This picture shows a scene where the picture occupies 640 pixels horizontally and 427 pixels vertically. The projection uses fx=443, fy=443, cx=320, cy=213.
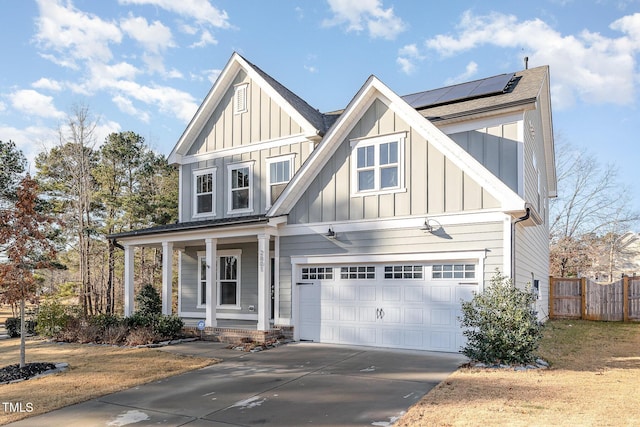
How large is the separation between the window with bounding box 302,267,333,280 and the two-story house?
0.03m

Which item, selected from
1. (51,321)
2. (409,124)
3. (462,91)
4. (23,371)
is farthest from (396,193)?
(51,321)

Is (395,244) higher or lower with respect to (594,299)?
higher

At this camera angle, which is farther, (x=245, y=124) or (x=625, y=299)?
(x=625, y=299)

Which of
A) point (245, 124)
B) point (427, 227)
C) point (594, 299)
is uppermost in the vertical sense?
point (245, 124)

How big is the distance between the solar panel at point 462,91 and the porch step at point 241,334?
7995 mm

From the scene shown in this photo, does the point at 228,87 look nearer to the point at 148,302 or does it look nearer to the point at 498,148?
the point at 148,302

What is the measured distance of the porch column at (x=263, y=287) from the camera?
12094 mm

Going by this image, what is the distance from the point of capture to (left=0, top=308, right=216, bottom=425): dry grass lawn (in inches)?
281

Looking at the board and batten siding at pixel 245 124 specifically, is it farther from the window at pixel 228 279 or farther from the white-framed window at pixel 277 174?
the window at pixel 228 279

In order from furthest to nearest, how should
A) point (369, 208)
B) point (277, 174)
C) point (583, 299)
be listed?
1. point (583, 299)
2. point (277, 174)
3. point (369, 208)

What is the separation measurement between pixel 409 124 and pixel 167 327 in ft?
28.7

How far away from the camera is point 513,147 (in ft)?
38.0

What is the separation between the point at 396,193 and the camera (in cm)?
1102

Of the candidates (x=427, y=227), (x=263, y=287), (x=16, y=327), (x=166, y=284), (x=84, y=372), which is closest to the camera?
(x=84, y=372)
